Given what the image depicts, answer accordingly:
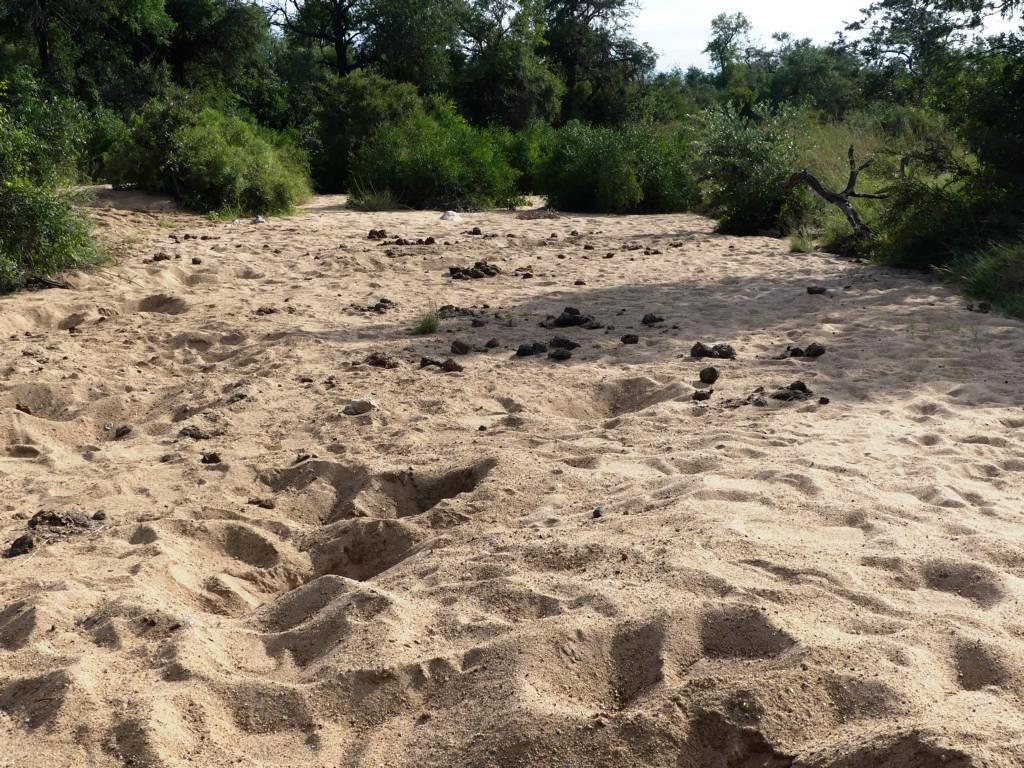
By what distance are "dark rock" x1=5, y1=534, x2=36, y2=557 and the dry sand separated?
5cm

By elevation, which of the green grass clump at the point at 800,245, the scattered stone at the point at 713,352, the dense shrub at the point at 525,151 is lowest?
the scattered stone at the point at 713,352

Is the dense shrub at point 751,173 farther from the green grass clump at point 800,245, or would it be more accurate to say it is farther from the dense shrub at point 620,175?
the dense shrub at point 620,175

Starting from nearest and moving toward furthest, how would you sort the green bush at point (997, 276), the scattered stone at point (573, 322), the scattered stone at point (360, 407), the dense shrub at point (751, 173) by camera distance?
the scattered stone at point (360, 407), the scattered stone at point (573, 322), the green bush at point (997, 276), the dense shrub at point (751, 173)

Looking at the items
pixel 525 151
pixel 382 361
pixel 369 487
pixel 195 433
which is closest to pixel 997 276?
pixel 382 361

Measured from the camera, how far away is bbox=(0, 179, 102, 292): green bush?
724 cm

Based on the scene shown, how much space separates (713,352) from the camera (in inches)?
229

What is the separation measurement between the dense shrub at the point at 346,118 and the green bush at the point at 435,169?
138 cm

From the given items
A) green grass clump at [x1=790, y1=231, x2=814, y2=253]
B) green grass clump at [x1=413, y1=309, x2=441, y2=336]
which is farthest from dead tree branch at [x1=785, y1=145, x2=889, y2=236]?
green grass clump at [x1=413, y1=309, x2=441, y2=336]

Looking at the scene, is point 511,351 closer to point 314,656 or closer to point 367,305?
point 367,305

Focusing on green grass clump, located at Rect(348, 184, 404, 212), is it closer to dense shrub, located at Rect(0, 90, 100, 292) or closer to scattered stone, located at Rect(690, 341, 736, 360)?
dense shrub, located at Rect(0, 90, 100, 292)

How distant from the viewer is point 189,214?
480 inches

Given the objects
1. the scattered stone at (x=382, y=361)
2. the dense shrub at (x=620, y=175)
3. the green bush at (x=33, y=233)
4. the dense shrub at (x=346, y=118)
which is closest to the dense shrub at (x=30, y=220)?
the green bush at (x=33, y=233)

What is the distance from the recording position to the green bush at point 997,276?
702 cm

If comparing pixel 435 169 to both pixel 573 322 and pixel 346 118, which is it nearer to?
pixel 346 118
